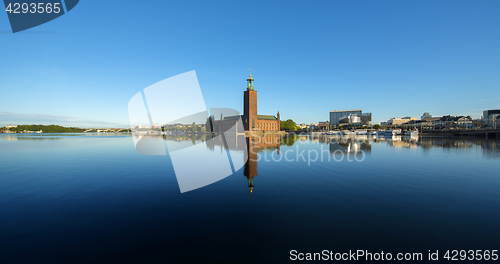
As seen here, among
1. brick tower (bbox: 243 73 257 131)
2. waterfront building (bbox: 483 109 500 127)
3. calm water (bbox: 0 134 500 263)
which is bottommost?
calm water (bbox: 0 134 500 263)

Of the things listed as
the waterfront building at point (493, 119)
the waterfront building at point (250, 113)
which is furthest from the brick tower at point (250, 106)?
the waterfront building at point (493, 119)

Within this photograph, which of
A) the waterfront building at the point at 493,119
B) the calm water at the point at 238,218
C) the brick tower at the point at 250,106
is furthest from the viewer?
the brick tower at the point at 250,106

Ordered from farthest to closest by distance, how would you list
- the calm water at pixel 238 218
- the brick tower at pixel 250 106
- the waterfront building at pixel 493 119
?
1. the brick tower at pixel 250 106
2. the waterfront building at pixel 493 119
3. the calm water at pixel 238 218

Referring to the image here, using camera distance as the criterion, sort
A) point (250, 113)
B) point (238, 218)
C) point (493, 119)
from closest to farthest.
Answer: point (238, 218)
point (493, 119)
point (250, 113)

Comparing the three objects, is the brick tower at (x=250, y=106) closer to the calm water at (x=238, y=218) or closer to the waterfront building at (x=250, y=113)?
the waterfront building at (x=250, y=113)

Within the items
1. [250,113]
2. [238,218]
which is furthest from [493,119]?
[238,218]

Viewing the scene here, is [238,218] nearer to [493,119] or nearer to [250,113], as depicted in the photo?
[250,113]

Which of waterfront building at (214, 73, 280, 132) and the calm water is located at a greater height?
waterfront building at (214, 73, 280, 132)

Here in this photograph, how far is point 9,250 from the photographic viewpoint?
5871mm

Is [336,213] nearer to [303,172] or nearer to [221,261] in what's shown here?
[221,261]

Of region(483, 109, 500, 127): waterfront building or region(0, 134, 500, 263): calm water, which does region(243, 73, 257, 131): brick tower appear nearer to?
region(0, 134, 500, 263): calm water

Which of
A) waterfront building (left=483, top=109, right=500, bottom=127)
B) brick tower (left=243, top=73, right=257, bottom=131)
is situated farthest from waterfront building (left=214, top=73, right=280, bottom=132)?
waterfront building (left=483, top=109, right=500, bottom=127)

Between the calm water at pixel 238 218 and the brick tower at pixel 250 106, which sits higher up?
the brick tower at pixel 250 106

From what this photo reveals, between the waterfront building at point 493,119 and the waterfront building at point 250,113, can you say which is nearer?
the waterfront building at point 493,119
